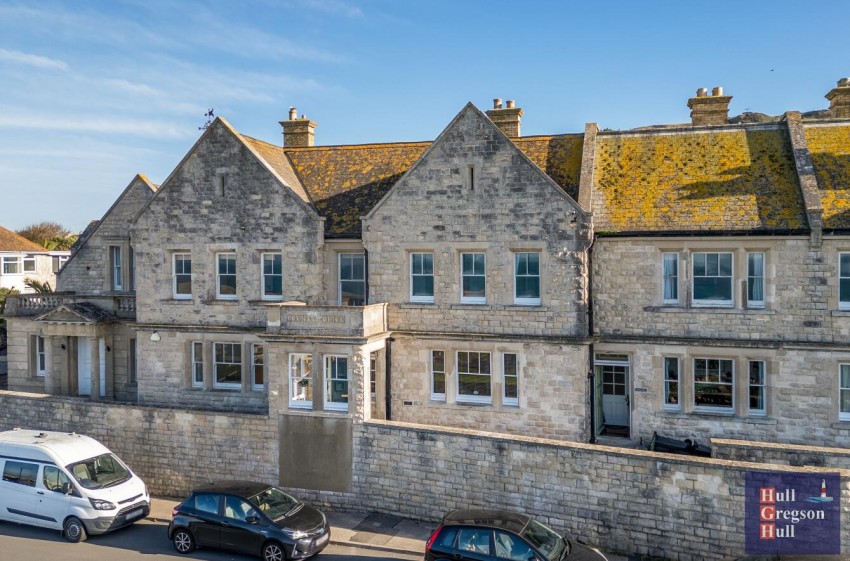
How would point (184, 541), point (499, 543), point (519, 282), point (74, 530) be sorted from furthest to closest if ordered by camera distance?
point (519, 282) < point (74, 530) < point (184, 541) < point (499, 543)

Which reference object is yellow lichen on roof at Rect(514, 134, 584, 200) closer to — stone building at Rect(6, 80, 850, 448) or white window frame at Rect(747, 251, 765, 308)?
stone building at Rect(6, 80, 850, 448)

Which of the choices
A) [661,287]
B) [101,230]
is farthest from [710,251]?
[101,230]

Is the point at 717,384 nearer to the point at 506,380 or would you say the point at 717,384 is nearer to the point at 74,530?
the point at 506,380

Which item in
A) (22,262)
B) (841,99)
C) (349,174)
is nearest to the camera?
(841,99)

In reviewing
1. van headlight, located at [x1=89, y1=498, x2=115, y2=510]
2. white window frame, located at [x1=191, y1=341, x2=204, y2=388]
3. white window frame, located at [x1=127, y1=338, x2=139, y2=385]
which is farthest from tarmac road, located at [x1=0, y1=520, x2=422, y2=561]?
white window frame, located at [x1=127, y1=338, x2=139, y2=385]

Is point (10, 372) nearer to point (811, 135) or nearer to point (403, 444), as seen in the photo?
point (403, 444)

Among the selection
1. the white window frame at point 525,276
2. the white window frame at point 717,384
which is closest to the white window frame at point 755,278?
the white window frame at point 717,384

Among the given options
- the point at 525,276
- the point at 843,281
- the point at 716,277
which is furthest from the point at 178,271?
the point at 843,281

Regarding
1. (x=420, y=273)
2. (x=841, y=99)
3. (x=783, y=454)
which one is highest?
(x=841, y=99)

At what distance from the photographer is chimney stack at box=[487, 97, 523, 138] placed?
26500 millimetres

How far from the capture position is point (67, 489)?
17203 millimetres

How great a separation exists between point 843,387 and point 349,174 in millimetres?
17608

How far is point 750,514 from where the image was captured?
49.9 feet

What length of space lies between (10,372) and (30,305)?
3.11 m
